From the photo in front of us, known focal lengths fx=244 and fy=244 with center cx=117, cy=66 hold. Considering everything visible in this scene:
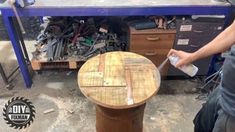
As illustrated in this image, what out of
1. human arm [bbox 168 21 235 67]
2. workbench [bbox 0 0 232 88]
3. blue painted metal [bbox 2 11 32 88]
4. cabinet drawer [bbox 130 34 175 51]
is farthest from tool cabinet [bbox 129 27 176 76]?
blue painted metal [bbox 2 11 32 88]

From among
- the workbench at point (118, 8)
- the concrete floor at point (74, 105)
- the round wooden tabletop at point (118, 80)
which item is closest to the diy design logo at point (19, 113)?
the concrete floor at point (74, 105)

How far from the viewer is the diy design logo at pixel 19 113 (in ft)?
6.23

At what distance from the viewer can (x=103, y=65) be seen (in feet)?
4.88

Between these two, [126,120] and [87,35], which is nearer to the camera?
[126,120]

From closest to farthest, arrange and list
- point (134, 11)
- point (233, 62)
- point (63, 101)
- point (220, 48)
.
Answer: point (233, 62) → point (220, 48) → point (134, 11) → point (63, 101)

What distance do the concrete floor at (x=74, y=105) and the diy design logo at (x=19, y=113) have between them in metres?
0.04

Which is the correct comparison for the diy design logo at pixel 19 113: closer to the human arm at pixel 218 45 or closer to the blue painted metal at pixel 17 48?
the blue painted metal at pixel 17 48

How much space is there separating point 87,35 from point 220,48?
1.38 m

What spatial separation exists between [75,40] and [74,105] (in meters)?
0.59

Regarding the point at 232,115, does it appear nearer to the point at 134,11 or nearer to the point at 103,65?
the point at 103,65

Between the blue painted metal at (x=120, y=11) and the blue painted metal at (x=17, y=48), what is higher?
the blue painted metal at (x=120, y=11)

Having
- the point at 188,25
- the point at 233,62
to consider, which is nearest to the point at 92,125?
the point at 188,25

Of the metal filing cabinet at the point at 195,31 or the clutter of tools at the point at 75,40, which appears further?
the clutter of tools at the point at 75,40

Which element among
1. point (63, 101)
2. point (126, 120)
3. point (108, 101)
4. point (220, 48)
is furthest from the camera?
point (63, 101)
